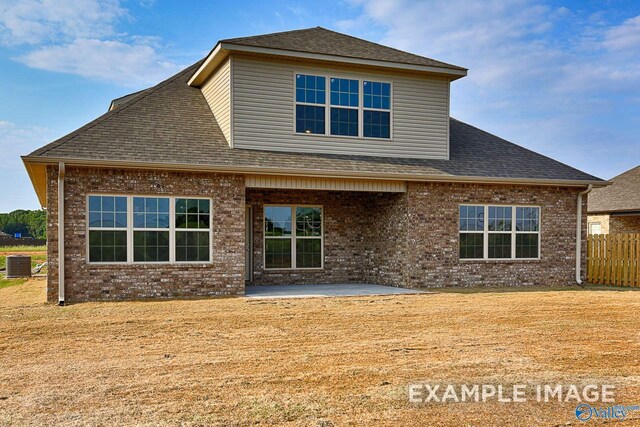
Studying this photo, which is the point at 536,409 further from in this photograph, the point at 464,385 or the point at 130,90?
the point at 130,90

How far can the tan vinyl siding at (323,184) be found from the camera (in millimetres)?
13875

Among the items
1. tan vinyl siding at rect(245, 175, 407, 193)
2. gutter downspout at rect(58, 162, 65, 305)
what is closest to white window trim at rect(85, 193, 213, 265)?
gutter downspout at rect(58, 162, 65, 305)

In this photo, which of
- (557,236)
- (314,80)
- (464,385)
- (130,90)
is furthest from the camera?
(130,90)

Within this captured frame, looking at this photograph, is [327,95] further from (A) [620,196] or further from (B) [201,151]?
(A) [620,196]

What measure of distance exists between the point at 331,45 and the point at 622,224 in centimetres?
1533

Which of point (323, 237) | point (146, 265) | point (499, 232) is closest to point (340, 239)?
point (323, 237)

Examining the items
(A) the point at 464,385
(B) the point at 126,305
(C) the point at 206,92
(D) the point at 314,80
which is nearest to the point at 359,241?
(D) the point at 314,80

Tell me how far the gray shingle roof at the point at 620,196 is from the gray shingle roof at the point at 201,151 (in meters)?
7.42

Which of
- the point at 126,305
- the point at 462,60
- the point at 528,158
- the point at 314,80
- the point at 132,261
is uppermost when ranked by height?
the point at 462,60

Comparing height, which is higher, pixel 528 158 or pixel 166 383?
pixel 528 158

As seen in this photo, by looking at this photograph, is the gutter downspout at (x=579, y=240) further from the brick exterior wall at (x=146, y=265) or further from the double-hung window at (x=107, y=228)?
Answer: the double-hung window at (x=107, y=228)

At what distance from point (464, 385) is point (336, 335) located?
9.74ft

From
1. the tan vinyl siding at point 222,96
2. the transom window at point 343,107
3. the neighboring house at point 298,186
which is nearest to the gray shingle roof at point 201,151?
the neighboring house at point 298,186

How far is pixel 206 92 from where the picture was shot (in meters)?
16.7
